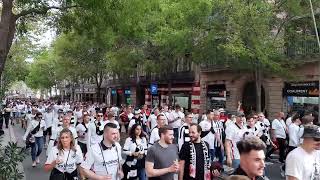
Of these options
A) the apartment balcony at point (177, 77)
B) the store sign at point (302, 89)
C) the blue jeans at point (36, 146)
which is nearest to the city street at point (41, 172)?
the blue jeans at point (36, 146)

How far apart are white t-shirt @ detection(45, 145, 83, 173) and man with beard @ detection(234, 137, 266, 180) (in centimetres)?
404

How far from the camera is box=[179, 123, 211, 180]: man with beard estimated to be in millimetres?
6727

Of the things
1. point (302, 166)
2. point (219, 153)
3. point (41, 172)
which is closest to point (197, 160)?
point (302, 166)

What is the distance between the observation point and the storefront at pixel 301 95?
84.7 feet

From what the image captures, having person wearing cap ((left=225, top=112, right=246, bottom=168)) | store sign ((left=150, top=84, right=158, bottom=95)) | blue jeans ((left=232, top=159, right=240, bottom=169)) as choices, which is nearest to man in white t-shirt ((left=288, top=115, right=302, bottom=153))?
person wearing cap ((left=225, top=112, right=246, bottom=168))

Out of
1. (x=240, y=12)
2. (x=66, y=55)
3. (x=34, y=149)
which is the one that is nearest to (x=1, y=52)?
(x=34, y=149)

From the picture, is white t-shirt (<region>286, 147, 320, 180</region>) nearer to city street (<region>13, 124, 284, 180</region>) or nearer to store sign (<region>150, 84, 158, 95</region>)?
city street (<region>13, 124, 284, 180</region>)

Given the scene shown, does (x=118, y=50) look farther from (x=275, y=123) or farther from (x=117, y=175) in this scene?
(x=117, y=175)

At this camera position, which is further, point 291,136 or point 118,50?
point 118,50

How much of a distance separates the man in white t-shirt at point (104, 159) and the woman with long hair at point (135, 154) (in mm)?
2124

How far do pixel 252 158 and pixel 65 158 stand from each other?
4.16 m

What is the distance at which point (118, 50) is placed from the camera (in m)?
36.0

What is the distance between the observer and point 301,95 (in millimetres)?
26844

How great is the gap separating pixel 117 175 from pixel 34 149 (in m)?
8.30
